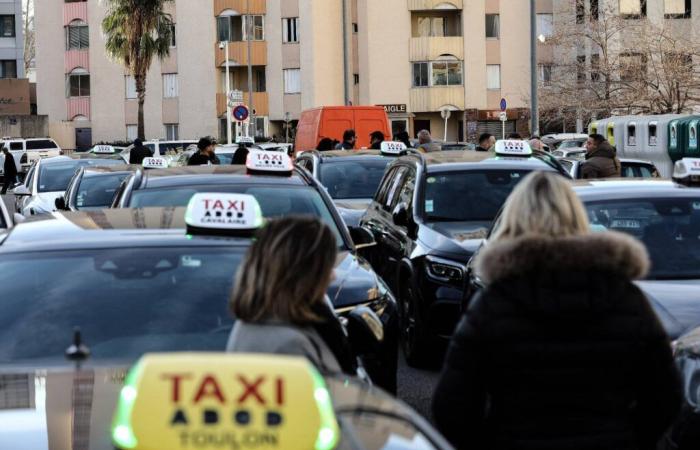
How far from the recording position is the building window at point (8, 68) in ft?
301

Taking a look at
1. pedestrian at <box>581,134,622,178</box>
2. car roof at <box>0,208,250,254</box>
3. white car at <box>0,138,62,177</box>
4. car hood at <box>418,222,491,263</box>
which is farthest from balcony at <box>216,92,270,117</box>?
car roof at <box>0,208,250,254</box>

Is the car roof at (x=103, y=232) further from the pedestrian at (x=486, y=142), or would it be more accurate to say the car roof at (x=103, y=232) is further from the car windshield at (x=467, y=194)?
the pedestrian at (x=486, y=142)

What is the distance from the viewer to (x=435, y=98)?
69.9m

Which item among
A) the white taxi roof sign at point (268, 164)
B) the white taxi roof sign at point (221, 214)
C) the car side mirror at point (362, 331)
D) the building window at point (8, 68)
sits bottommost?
the car side mirror at point (362, 331)

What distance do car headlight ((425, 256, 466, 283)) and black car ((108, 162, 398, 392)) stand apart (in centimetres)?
124

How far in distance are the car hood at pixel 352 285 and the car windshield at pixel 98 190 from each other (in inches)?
433

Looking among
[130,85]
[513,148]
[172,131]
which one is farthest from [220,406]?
[130,85]

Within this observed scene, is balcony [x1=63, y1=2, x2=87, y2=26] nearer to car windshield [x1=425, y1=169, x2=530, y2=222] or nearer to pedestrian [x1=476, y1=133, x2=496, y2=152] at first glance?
pedestrian [x1=476, y1=133, x2=496, y2=152]

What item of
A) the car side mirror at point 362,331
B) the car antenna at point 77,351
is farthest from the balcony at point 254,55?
the car antenna at point 77,351

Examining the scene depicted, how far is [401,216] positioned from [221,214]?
234 inches

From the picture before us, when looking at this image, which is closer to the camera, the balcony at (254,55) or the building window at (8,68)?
the balcony at (254,55)

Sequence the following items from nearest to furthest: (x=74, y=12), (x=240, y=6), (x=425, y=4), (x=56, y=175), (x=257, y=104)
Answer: (x=56, y=175)
(x=425, y=4)
(x=240, y=6)
(x=257, y=104)
(x=74, y=12)

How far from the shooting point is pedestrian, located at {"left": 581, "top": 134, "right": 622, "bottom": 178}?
16953 mm

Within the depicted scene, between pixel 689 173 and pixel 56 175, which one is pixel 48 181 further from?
pixel 689 173
